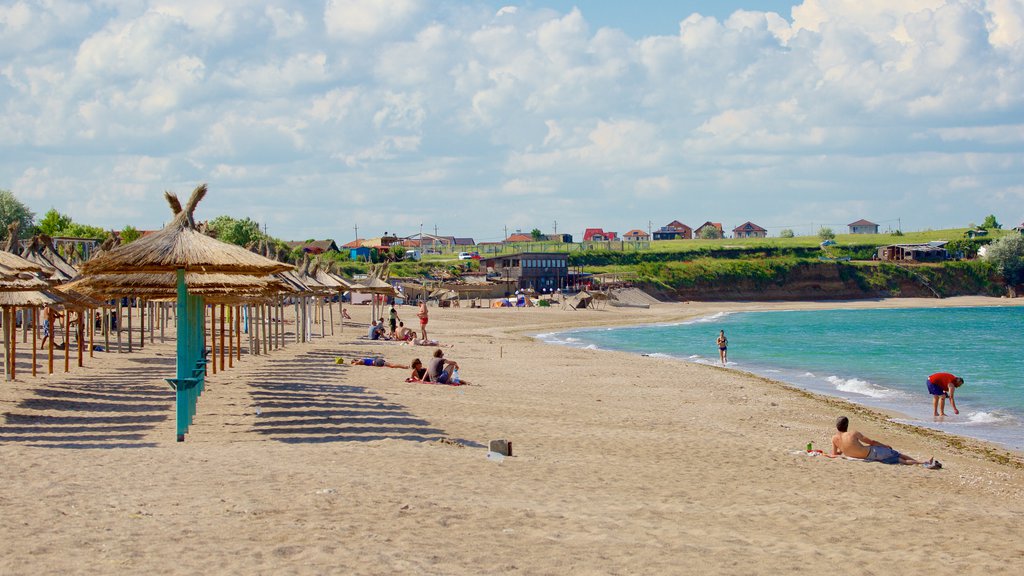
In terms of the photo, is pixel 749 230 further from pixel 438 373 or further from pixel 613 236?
pixel 438 373

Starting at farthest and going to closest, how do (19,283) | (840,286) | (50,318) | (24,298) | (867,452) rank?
1. (840,286)
2. (50,318)
3. (24,298)
4. (19,283)
5. (867,452)

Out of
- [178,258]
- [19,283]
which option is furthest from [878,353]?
[178,258]

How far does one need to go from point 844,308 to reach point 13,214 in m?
68.2

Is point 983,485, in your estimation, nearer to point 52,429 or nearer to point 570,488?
point 570,488

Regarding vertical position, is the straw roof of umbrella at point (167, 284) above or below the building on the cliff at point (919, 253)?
below

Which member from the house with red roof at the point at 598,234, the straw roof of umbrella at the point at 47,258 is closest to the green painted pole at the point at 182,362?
the straw roof of umbrella at the point at 47,258

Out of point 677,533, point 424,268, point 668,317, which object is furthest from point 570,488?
point 424,268

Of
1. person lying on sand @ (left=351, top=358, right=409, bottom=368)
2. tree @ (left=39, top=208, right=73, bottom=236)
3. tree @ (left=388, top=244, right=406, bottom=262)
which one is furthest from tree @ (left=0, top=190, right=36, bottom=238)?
person lying on sand @ (left=351, top=358, right=409, bottom=368)

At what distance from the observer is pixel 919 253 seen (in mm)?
106312

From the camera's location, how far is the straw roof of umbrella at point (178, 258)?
38.3 ft

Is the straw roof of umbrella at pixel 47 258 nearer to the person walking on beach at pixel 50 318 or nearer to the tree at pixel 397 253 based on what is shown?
the person walking on beach at pixel 50 318

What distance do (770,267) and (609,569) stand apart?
97453 millimetres

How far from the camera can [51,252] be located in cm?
2789

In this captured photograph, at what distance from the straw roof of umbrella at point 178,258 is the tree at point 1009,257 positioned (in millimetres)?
104481
